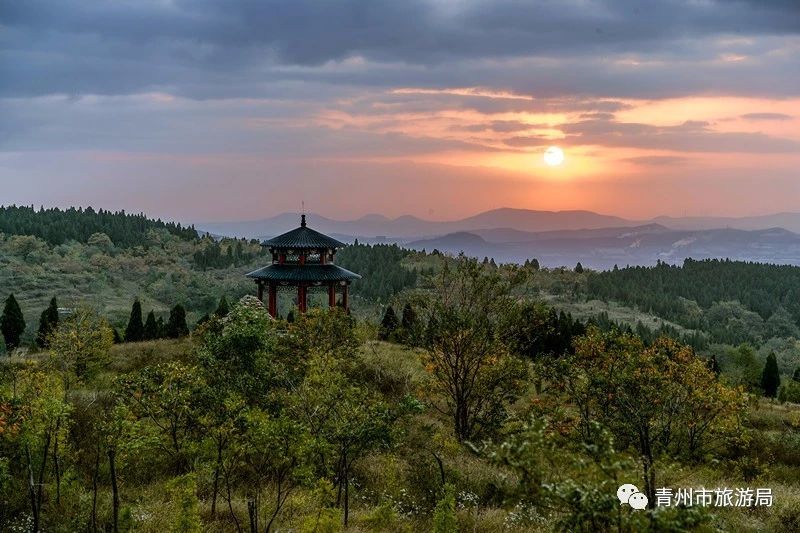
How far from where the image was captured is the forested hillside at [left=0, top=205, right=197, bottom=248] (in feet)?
419

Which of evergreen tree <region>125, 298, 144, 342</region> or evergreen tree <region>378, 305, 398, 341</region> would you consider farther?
evergreen tree <region>125, 298, 144, 342</region>

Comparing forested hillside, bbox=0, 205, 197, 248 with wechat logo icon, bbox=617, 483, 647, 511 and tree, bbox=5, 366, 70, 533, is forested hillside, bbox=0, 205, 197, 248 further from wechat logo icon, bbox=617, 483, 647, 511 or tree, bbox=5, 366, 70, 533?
wechat logo icon, bbox=617, 483, 647, 511

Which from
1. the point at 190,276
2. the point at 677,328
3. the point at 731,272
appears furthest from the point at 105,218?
the point at 731,272

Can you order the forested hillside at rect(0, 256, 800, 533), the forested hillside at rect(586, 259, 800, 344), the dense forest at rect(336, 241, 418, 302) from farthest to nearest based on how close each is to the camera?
the forested hillside at rect(586, 259, 800, 344) < the dense forest at rect(336, 241, 418, 302) < the forested hillside at rect(0, 256, 800, 533)

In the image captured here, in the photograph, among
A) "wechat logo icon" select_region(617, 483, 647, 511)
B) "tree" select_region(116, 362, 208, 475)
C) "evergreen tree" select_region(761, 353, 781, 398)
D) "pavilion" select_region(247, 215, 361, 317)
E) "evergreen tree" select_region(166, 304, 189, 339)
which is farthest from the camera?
"evergreen tree" select_region(761, 353, 781, 398)

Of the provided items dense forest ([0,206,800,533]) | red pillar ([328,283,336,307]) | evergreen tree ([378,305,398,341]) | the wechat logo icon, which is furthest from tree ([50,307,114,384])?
the wechat logo icon

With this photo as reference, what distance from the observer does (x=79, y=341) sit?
101ft

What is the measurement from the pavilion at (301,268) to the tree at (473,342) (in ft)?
59.1

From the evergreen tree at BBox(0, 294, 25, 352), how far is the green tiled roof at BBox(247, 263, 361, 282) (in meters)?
22.6

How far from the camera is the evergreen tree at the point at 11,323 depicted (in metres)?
50.6

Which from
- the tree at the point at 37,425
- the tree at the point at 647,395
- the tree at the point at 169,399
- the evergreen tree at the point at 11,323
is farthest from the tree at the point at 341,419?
the evergreen tree at the point at 11,323

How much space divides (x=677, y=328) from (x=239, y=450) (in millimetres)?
103923

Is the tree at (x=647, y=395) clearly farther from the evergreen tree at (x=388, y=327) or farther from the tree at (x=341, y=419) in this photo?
the evergreen tree at (x=388, y=327)

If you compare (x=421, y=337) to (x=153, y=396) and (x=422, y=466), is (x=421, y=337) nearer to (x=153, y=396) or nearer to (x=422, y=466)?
(x=422, y=466)
